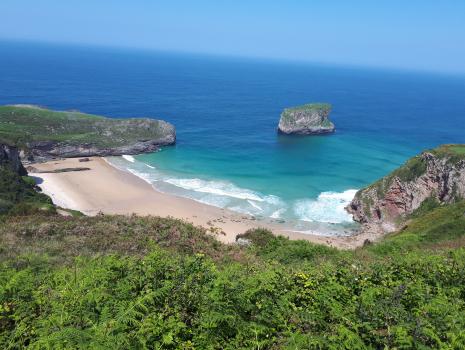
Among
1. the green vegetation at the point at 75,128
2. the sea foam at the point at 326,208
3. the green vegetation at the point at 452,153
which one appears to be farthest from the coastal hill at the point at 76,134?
the green vegetation at the point at 452,153

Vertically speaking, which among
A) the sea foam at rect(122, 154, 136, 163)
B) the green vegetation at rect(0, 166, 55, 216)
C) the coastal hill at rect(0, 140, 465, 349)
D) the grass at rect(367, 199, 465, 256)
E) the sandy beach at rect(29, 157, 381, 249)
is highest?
the coastal hill at rect(0, 140, 465, 349)

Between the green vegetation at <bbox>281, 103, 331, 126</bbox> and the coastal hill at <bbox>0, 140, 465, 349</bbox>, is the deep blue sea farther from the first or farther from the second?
the coastal hill at <bbox>0, 140, 465, 349</bbox>

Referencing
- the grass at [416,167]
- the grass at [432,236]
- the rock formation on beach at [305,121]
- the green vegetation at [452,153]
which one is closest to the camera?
the grass at [432,236]

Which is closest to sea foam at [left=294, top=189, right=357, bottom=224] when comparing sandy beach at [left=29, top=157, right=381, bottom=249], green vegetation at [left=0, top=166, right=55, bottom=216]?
sandy beach at [left=29, top=157, right=381, bottom=249]

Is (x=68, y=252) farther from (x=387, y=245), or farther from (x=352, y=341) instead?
(x=387, y=245)

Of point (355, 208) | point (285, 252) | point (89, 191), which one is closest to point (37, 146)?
point (89, 191)

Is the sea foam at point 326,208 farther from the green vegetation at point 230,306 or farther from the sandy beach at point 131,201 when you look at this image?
the green vegetation at point 230,306
